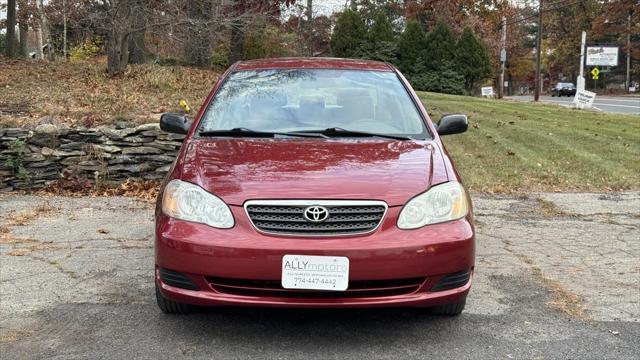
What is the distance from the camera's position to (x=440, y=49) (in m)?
26.7

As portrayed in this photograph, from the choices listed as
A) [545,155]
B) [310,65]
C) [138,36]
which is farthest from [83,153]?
[138,36]

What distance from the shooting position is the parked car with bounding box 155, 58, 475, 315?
9.96 feet

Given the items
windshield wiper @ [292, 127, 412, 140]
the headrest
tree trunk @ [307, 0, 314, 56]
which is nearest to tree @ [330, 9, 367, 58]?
tree trunk @ [307, 0, 314, 56]

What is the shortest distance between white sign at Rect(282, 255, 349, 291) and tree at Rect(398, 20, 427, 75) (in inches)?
975

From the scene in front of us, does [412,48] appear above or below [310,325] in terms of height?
above

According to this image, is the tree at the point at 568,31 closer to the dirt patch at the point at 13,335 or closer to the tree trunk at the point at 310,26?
the tree trunk at the point at 310,26

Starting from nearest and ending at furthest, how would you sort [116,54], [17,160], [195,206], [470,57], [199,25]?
[195,206], [17,160], [116,54], [199,25], [470,57]

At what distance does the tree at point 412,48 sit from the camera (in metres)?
27.0

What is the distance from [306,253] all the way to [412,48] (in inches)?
987

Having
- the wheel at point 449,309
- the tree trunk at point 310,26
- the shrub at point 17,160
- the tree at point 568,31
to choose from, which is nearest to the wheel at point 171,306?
the wheel at point 449,309

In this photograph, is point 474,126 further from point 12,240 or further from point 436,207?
point 436,207

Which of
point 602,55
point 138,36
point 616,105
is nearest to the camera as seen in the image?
point 138,36

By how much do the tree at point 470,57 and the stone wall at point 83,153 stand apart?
2164 centimetres

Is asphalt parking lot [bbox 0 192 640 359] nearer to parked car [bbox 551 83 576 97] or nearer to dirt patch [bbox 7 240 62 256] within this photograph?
dirt patch [bbox 7 240 62 256]
